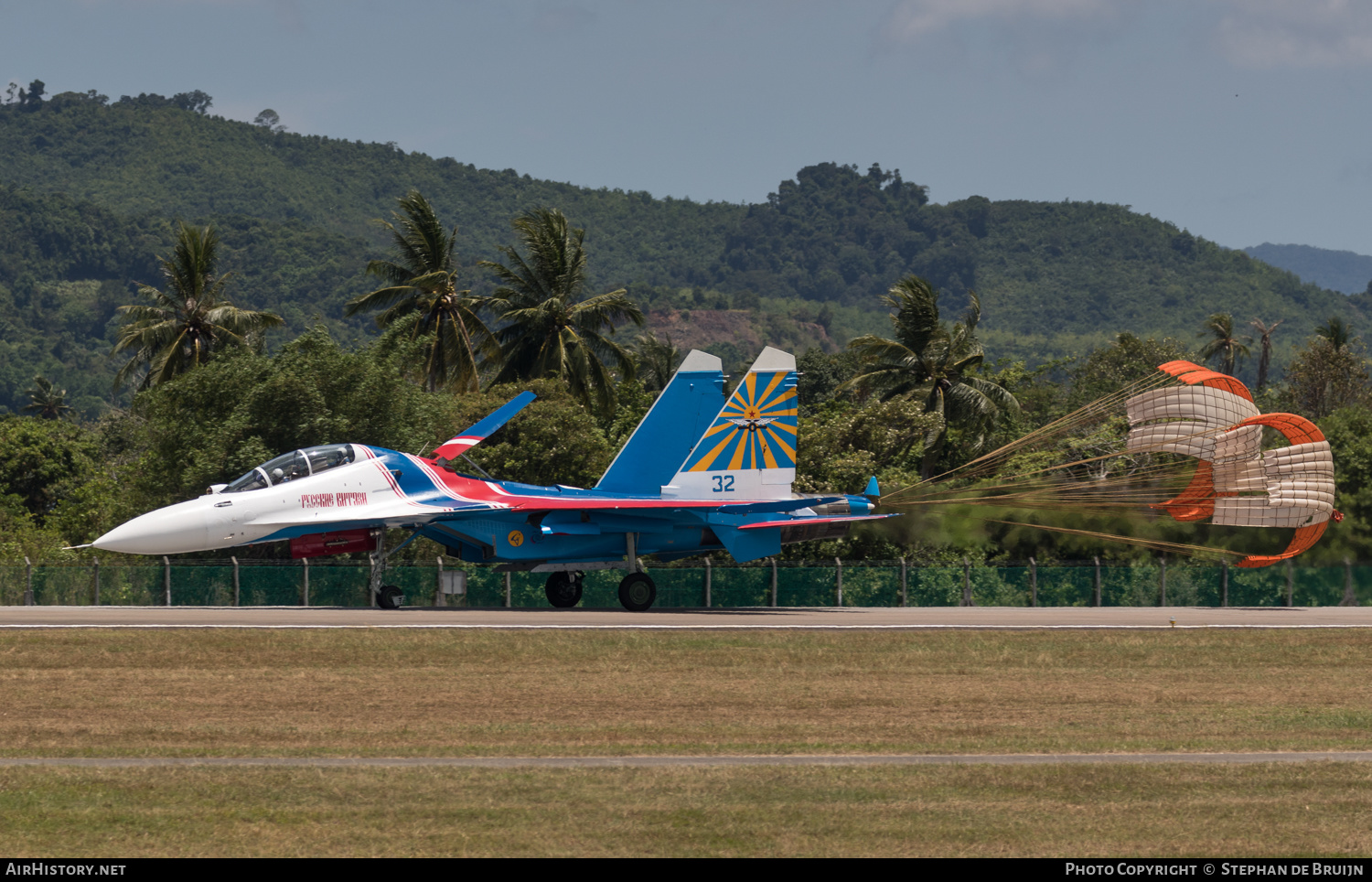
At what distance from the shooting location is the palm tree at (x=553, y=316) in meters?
51.6

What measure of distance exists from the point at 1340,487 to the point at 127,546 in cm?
3137

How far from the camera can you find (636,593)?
30375 mm

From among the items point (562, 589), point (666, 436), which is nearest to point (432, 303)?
point (666, 436)

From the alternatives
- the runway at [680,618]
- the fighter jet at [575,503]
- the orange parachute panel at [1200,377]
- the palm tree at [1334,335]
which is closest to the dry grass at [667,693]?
the runway at [680,618]

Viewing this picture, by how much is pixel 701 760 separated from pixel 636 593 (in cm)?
1650

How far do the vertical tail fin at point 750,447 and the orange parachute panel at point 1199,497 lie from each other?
9396 millimetres

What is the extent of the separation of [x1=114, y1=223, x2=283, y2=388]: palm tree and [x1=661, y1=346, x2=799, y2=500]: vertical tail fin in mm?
24243

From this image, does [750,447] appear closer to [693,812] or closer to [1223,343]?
[693,812]

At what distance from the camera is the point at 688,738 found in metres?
15.4

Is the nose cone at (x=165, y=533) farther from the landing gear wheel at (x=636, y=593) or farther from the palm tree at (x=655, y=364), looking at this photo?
the palm tree at (x=655, y=364)

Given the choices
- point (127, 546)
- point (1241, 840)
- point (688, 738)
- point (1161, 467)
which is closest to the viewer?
point (1241, 840)

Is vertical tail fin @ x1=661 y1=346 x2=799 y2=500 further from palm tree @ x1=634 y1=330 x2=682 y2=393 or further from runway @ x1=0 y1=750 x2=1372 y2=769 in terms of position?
palm tree @ x1=634 y1=330 x2=682 y2=393

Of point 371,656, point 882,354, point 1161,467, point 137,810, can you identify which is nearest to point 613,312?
point 882,354

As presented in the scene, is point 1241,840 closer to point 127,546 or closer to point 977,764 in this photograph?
point 977,764
